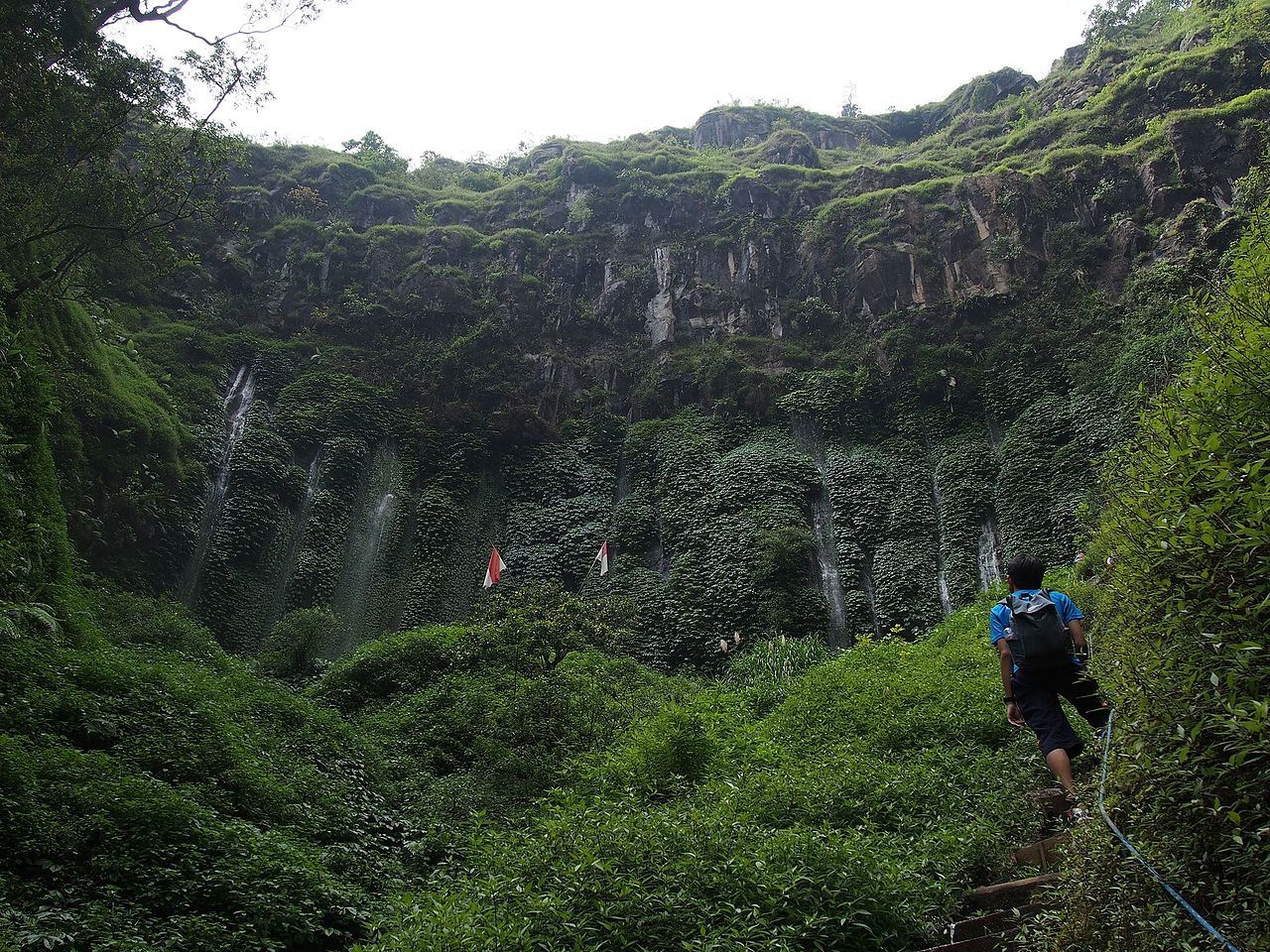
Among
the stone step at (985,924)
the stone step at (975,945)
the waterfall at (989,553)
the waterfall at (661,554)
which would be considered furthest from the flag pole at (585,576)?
the stone step at (975,945)

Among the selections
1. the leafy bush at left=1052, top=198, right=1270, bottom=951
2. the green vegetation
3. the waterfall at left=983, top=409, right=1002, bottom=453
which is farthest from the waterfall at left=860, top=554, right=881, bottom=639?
the leafy bush at left=1052, top=198, right=1270, bottom=951

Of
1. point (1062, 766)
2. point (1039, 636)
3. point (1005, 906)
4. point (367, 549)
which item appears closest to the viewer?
point (1005, 906)

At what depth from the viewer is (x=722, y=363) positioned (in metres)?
20.8

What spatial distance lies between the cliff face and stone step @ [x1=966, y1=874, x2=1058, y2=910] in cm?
1210

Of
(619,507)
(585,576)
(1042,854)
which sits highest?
(619,507)

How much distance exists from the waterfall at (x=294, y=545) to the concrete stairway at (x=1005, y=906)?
52.5ft

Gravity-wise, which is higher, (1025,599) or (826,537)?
(826,537)

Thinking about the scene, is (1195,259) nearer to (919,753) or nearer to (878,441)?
(878,441)

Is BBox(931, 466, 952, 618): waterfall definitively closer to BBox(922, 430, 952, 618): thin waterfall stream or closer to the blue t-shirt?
BBox(922, 430, 952, 618): thin waterfall stream

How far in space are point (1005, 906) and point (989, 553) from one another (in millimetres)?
13088

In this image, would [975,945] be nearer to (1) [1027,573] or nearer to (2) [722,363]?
(1) [1027,573]

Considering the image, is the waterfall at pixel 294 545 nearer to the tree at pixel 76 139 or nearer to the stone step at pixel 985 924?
the tree at pixel 76 139

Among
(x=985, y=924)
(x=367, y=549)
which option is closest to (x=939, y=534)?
(x=367, y=549)

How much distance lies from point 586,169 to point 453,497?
1324cm
